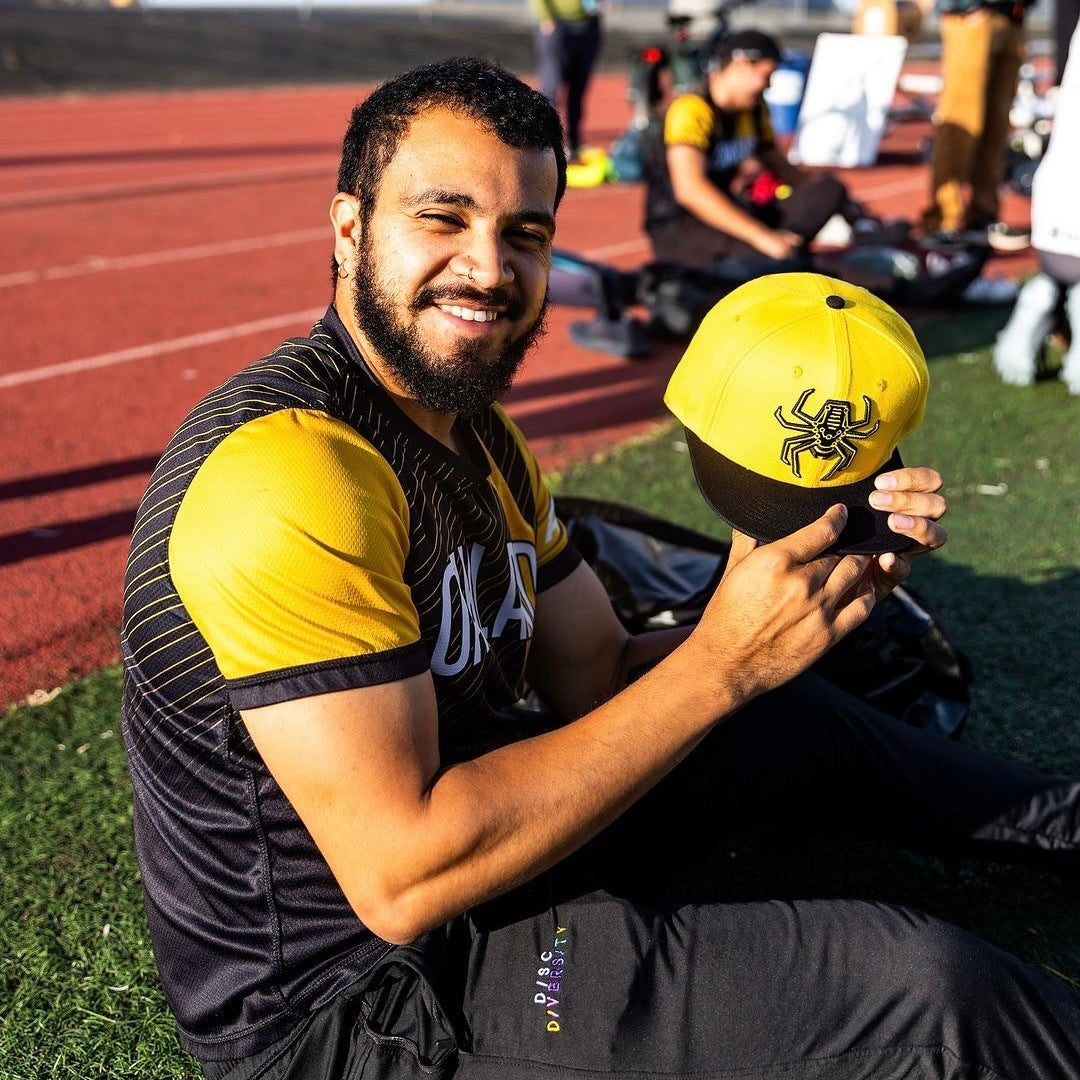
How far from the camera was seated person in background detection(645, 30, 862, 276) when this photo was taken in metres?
6.35

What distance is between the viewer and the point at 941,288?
278 inches

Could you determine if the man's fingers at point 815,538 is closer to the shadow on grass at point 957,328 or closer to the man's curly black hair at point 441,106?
the man's curly black hair at point 441,106

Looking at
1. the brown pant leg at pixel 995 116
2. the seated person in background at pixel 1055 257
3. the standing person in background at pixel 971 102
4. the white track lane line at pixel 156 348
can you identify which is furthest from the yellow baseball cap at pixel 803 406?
the brown pant leg at pixel 995 116

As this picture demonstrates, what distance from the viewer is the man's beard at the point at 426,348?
74.3 inches

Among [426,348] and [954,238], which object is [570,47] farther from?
[426,348]

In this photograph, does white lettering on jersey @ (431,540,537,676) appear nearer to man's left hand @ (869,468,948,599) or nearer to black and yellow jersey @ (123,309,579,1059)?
black and yellow jersey @ (123,309,579,1059)

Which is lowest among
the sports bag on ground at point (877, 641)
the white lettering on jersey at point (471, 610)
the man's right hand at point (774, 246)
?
the man's right hand at point (774, 246)

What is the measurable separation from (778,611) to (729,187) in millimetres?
5427

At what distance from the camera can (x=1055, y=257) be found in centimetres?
528

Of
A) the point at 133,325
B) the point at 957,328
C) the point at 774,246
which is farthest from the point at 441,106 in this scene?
the point at 133,325

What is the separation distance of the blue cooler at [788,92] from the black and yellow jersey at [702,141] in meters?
7.17

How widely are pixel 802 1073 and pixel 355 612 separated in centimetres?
84

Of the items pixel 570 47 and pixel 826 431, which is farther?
pixel 570 47

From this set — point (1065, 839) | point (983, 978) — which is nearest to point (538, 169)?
point (983, 978)
